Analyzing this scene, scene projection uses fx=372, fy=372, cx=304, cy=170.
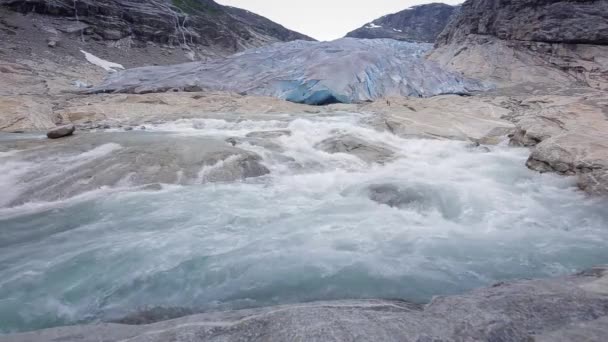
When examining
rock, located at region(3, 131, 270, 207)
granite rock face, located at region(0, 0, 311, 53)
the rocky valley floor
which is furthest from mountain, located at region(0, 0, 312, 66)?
rock, located at region(3, 131, 270, 207)

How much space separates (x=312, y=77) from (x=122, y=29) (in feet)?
76.1

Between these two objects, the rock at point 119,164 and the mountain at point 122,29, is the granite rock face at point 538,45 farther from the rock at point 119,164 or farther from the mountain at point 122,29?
the mountain at point 122,29

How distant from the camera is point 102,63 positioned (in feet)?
82.9

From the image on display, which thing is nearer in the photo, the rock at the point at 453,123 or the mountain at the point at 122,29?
the rock at the point at 453,123

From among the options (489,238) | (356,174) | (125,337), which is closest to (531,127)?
(356,174)

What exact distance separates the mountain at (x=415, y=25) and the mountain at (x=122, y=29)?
3201 centimetres

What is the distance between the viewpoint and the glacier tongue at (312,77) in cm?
1499

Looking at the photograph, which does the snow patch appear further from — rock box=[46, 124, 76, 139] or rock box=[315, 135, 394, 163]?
rock box=[315, 135, 394, 163]

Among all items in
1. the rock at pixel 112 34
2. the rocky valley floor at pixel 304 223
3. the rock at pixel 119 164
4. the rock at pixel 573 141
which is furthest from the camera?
the rock at pixel 112 34

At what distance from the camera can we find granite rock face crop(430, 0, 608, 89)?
60.9ft

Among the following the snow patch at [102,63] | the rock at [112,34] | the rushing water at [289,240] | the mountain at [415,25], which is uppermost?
the mountain at [415,25]

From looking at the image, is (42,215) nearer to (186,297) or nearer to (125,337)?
(186,297)

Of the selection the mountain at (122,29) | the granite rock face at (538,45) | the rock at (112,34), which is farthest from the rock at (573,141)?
the rock at (112,34)

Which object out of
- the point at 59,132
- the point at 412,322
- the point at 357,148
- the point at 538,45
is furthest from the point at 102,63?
the point at 412,322
